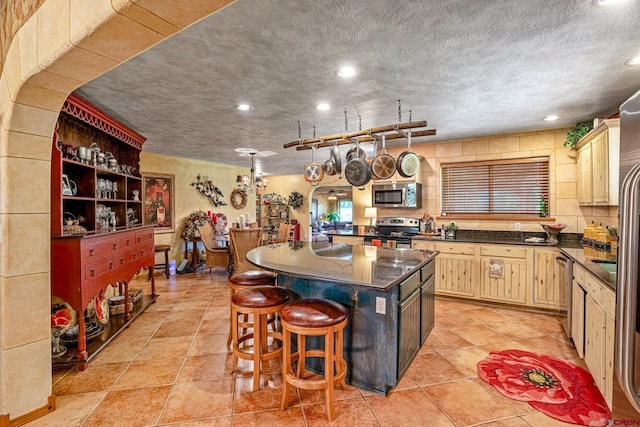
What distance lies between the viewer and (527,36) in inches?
76.0

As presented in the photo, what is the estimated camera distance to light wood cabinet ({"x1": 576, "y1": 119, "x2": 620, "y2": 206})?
2977 mm

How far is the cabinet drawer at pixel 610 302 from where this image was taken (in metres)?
1.82

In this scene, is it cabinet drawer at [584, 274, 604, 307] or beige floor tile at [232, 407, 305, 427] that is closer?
beige floor tile at [232, 407, 305, 427]

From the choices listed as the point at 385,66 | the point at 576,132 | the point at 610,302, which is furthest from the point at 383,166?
the point at 576,132

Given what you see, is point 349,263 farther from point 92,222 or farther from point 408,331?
point 92,222

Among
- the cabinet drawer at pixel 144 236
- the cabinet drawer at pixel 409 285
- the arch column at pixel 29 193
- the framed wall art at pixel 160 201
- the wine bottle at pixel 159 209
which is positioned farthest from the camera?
the wine bottle at pixel 159 209

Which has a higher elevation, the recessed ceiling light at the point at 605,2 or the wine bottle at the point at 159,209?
the recessed ceiling light at the point at 605,2

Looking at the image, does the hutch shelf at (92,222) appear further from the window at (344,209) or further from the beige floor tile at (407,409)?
the window at (344,209)

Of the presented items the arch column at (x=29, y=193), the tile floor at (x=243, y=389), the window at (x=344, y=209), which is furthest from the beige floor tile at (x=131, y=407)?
the window at (x=344, y=209)

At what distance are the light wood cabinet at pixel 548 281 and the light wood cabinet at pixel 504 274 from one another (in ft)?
0.35

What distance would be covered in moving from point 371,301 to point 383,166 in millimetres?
1579

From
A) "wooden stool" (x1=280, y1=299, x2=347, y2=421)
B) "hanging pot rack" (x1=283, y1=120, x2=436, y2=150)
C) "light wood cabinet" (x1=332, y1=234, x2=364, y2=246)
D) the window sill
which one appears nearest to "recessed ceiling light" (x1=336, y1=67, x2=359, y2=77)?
"hanging pot rack" (x1=283, y1=120, x2=436, y2=150)

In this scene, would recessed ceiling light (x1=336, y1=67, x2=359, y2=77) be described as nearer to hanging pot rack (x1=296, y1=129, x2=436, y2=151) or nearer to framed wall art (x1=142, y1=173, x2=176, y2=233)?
hanging pot rack (x1=296, y1=129, x2=436, y2=151)

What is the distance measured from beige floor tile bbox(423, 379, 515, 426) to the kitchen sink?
125 cm
